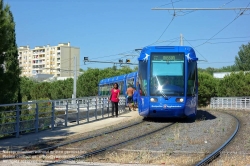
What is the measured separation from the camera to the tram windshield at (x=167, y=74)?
698 inches

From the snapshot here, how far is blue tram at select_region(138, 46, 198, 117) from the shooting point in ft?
57.9

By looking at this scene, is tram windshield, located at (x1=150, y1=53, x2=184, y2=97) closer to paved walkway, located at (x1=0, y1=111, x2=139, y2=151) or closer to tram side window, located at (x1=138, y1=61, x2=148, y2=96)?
tram side window, located at (x1=138, y1=61, x2=148, y2=96)

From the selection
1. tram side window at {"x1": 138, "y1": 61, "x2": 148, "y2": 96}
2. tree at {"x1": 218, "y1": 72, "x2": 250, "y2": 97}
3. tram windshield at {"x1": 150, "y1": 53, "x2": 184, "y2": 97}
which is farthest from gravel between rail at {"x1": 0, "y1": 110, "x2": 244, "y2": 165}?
tree at {"x1": 218, "y1": 72, "x2": 250, "y2": 97}

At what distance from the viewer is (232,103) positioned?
157ft

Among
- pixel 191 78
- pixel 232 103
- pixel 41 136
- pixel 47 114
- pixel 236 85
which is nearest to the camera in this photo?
pixel 41 136

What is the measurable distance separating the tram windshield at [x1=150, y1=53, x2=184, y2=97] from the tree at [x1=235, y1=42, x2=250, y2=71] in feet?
287

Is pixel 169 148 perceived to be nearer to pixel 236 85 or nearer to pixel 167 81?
pixel 167 81

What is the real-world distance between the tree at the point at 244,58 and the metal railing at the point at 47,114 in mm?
81730

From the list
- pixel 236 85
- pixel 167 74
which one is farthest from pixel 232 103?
pixel 167 74

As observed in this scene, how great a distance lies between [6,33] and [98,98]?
1045 cm

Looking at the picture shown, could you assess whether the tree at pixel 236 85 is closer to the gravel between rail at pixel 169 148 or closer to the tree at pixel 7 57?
the gravel between rail at pixel 169 148

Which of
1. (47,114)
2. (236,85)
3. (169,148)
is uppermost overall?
(236,85)

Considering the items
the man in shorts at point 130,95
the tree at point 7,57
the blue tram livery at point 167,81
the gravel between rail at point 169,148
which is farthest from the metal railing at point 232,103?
→ the tree at point 7,57

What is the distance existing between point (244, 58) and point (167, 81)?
9014cm
